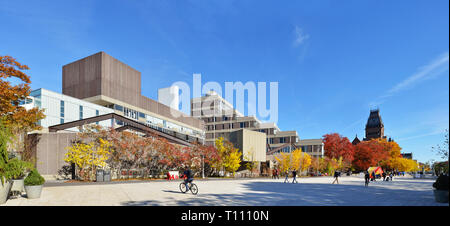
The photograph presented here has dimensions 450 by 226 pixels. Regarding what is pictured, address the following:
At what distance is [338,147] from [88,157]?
60.9 meters

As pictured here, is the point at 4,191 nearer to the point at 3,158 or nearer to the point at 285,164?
the point at 3,158

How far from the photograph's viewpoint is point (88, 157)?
25781mm

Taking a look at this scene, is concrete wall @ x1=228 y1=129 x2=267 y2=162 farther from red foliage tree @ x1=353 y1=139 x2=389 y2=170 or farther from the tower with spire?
the tower with spire

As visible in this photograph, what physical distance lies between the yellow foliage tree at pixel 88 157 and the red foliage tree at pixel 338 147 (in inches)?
2305

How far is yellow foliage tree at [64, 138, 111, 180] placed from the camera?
84.1 ft

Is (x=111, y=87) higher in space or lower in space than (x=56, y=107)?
higher

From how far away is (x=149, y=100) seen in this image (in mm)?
57688

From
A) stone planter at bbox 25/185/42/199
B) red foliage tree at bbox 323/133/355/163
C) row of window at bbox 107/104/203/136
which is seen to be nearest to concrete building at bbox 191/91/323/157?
red foliage tree at bbox 323/133/355/163

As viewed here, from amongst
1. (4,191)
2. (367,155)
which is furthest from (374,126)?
(4,191)

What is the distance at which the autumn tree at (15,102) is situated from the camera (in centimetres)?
2062

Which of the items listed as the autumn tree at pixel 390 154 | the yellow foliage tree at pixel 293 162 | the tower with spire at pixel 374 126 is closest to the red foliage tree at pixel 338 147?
the autumn tree at pixel 390 154
